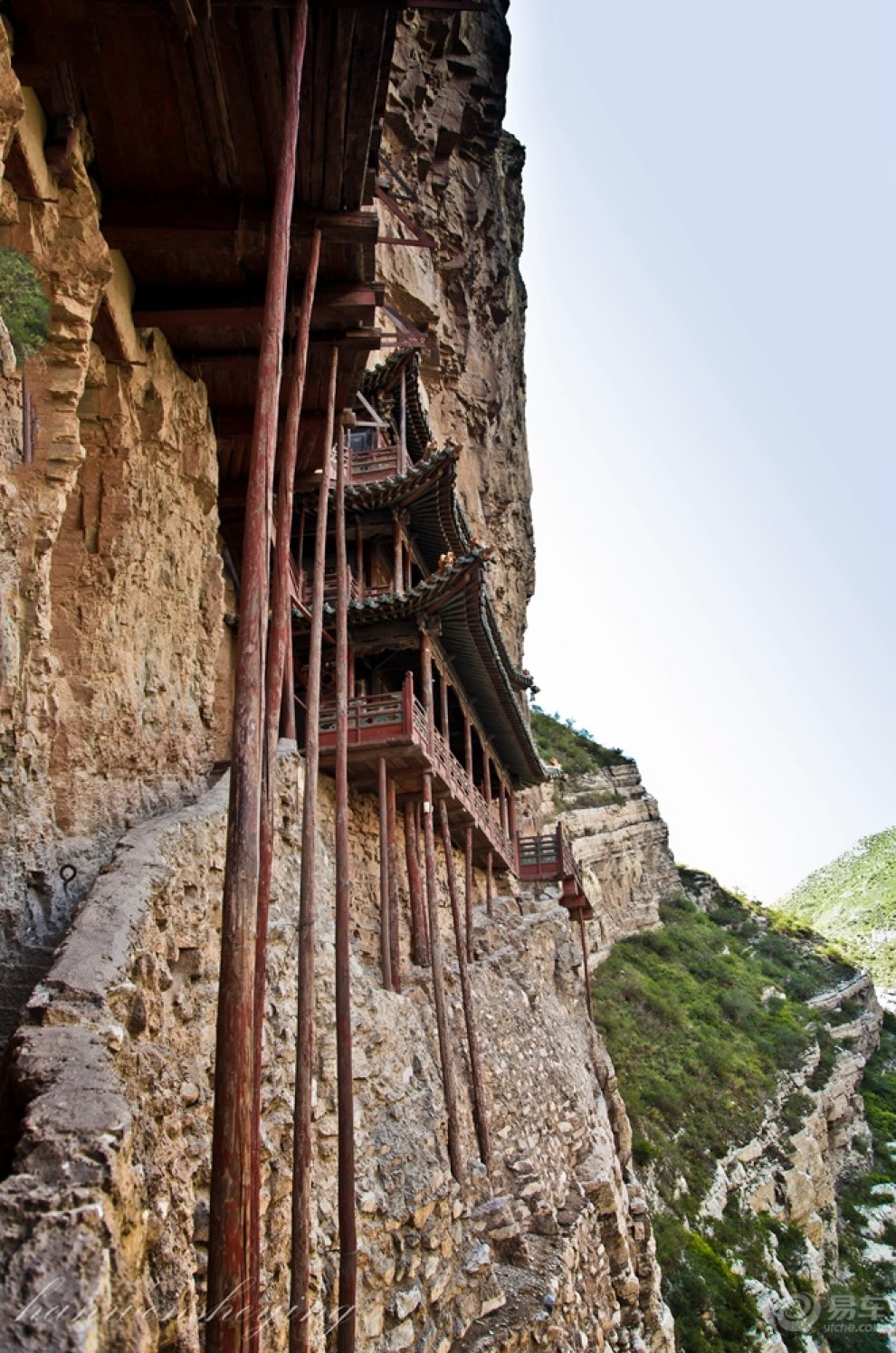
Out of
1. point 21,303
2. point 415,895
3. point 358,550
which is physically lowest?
point 415,895

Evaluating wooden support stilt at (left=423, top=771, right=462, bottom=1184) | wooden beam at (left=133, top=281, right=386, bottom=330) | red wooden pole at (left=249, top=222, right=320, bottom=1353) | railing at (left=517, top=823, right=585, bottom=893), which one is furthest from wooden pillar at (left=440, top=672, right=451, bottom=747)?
red wooden pole at (left=249, top=222, right=320, bottom=1353)

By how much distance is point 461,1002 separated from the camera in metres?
12.5

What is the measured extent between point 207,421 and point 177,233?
221cm

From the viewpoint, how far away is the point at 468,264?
2691cm

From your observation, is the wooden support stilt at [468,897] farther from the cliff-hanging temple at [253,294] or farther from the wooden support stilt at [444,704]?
the cliff-hanging temple at [253,294]

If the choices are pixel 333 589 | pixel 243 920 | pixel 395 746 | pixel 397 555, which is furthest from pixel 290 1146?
pixel 397 555

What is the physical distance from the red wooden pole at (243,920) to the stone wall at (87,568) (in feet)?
4.40

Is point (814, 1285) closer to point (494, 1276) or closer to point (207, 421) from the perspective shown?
point (494, 1276)

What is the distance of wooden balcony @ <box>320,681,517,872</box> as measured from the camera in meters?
12.5

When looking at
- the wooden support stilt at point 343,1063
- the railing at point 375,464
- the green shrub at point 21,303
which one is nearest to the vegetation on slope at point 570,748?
the railing at point 375,464

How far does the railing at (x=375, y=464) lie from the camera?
58.3 ft

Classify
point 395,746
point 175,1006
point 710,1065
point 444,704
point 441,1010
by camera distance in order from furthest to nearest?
point 710,1065 → point 444,704 → point 395,746 → point 441,1010 → point 175,1006
